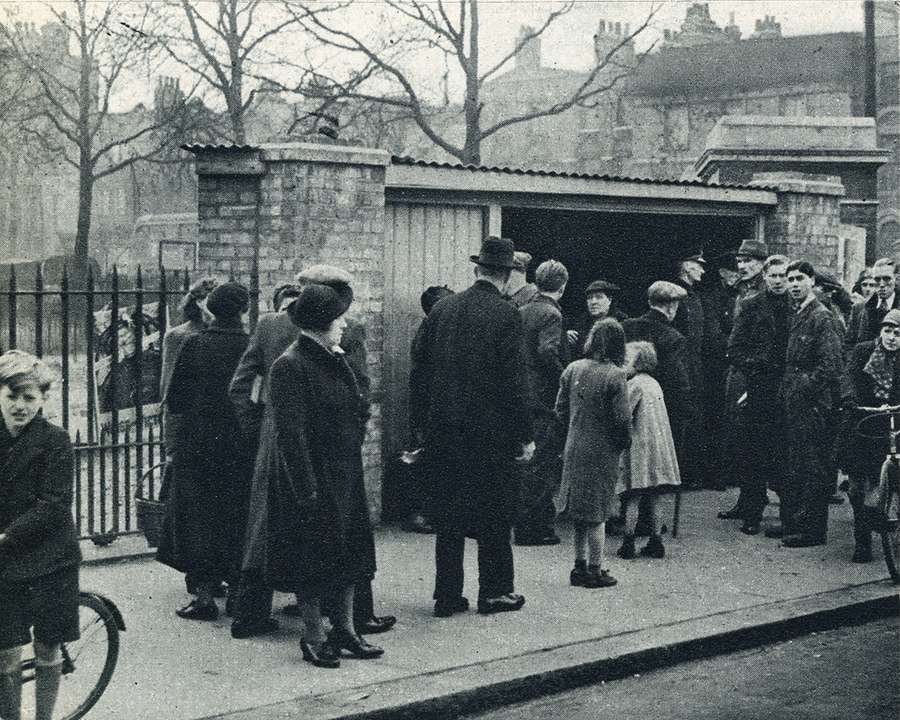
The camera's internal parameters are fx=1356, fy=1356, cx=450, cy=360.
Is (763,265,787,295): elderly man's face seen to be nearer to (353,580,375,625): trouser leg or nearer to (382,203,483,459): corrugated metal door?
(382,203,483,459): corrugated metal door

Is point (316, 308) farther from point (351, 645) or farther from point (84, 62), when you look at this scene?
point (84, 62)

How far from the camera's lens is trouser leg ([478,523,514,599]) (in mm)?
7430

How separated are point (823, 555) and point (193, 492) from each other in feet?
14.9

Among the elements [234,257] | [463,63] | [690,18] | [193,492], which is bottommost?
[193,492]

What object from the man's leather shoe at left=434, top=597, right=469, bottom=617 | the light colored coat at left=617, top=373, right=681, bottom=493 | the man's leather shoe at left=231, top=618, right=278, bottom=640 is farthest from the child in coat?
the man's leather shoe at left=231, top=618, right=278, bottom=640

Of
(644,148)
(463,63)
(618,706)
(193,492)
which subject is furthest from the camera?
(644,148)

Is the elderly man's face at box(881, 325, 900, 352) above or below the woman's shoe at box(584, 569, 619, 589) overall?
above

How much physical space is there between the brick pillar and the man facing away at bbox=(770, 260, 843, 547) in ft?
10.4

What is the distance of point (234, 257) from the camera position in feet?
31.8

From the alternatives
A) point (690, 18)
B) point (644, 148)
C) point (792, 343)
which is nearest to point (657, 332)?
point (792, 343)

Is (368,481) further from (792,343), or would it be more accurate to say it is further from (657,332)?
(792,343)

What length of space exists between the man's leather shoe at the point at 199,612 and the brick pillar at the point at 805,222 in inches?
292

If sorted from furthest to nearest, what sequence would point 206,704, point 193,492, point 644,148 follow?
point 644,148, point 193,492, point 206,704

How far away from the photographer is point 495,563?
7.50m
